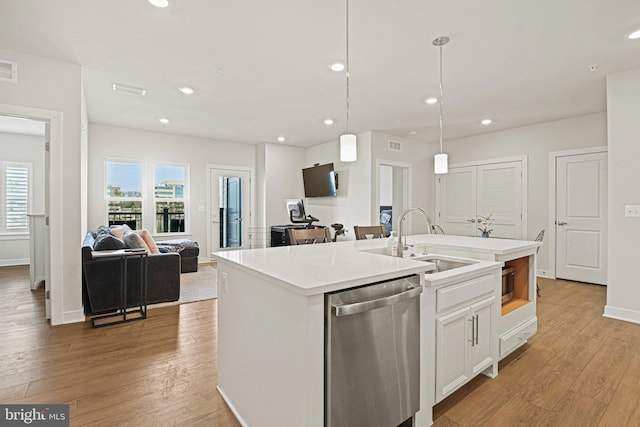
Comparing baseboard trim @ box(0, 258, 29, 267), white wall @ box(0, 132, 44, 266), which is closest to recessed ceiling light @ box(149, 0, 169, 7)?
white wall @ box(0, 132, 44, 266)

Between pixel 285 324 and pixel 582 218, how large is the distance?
18.6ft

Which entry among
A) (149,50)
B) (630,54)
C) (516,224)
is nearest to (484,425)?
(630,54)

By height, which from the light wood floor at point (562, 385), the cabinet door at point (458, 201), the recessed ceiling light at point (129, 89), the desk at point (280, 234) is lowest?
the light wood floor at point (562, 385)

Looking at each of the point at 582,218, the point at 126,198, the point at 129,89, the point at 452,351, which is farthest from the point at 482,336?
the point at 126,198

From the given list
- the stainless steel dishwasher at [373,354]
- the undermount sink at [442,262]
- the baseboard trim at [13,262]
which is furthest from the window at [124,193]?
the stainless steel dishwasher at [373,354]

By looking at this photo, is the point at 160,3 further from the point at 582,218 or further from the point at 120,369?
the point at 582,218

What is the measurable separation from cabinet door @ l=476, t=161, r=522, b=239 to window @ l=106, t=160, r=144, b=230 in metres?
6.71

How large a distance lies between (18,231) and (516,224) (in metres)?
9.62

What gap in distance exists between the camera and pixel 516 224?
574cm

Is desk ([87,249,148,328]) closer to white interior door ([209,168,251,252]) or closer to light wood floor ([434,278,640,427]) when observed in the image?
light wood floor ([434,278,640,427])

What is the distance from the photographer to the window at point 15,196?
6.21m

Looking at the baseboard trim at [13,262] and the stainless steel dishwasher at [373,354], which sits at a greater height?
the stainless steel dishwasher at [373,354]

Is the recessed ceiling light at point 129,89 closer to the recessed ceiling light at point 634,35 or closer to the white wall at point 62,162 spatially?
the white wall at point 62,162

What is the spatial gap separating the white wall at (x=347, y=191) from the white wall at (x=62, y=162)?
4.38 m
